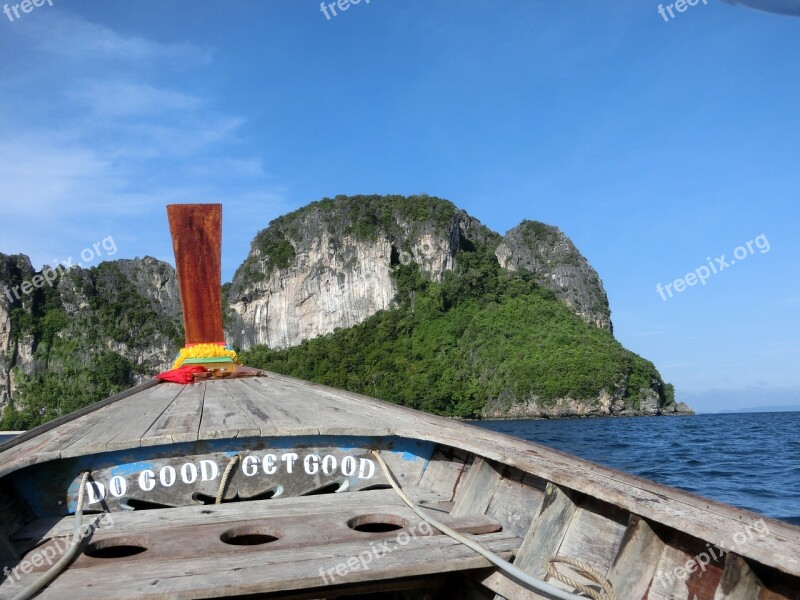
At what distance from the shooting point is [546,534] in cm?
178

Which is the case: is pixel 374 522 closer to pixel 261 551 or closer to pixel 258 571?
pixel 261 551

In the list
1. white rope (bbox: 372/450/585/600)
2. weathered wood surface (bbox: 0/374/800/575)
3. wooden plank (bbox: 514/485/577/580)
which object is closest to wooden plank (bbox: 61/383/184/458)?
weathered wood surface (bbox: 0/374/800/575)

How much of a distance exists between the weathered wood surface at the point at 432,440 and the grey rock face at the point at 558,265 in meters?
73.6

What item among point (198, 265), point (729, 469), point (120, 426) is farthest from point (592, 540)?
point (729, 469)

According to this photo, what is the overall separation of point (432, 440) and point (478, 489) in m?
0.25

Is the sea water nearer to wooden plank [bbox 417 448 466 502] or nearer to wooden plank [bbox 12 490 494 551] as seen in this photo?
wooden plank [bbox 417 448 466 502]

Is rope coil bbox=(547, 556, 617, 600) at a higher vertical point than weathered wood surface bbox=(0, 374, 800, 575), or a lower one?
lower

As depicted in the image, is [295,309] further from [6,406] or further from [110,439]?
[110,439]

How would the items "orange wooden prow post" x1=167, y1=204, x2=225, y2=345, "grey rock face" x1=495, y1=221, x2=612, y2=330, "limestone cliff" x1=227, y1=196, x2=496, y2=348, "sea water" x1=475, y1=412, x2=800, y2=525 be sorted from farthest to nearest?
"grey rock face" x1=495, y1=221, x2=612, y2=330 < "limestone cliff" x1=227, y1=196, x2=496, y2=348 < "sea water" x1=475, y1=412, x2=800, y2=525 < "orange wooden prow post" x1=167, y1=204, x2=225, y2=345

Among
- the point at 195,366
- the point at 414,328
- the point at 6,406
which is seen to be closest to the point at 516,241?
the point at 414,328

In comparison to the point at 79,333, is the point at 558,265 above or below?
above

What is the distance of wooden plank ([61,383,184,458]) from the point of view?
2137 mm

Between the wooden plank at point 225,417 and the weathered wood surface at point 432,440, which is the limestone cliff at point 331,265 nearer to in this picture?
the wooden plank at point 225,417

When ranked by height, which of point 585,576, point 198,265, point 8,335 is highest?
point 8,335
